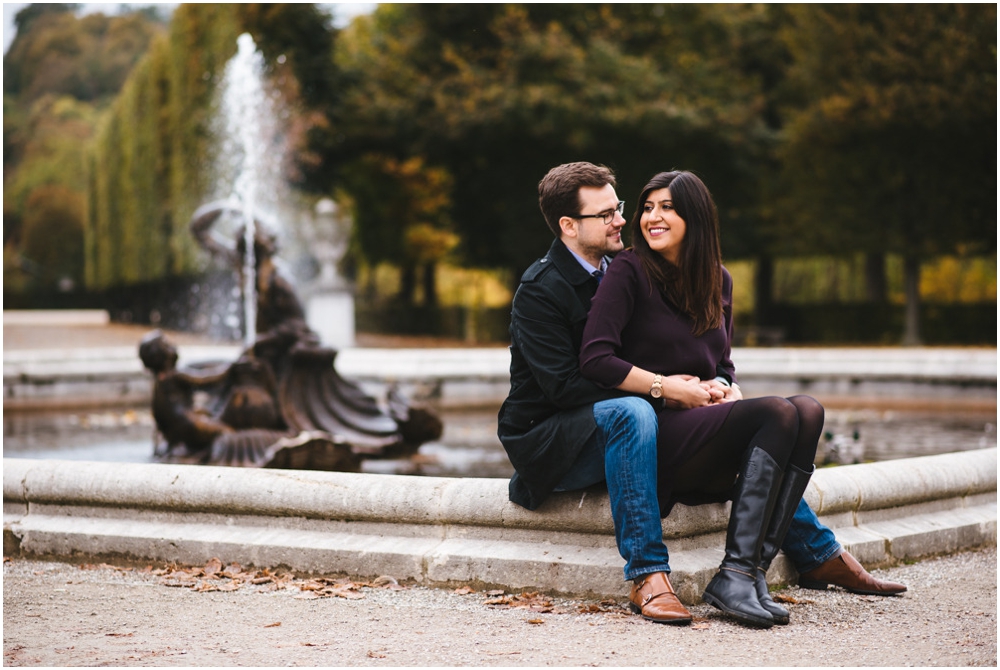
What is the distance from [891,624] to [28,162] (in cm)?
5167

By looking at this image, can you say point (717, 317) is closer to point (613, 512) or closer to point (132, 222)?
point (613, 512)

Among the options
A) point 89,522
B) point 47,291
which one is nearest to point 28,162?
point 47,291

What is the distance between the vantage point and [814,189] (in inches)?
997

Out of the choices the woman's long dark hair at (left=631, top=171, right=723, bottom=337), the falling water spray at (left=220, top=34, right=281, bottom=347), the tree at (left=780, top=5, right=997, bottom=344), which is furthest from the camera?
the falling water spray at (left=220, top=34, right=281, bottom=347)

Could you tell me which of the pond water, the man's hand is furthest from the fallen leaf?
the pond water

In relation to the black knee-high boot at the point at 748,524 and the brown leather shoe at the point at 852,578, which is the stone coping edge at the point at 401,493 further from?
the brown leather shoe at the point at 852,578

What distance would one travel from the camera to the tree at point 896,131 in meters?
23.1

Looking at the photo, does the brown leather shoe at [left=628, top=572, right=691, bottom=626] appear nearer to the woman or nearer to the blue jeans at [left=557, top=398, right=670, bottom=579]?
the blue jeans at [left=557, top=398, right=670, bottom=579]

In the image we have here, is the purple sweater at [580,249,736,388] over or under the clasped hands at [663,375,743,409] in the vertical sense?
over

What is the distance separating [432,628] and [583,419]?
87cm

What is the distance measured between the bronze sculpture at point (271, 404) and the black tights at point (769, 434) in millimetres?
3694

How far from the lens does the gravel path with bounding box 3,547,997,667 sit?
11.4 feet

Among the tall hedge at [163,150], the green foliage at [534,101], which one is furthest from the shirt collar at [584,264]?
the tall hedge at [163,150]

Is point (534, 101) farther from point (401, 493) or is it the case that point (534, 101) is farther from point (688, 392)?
point (688, 392)
